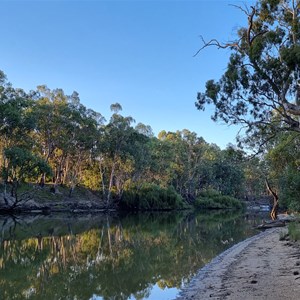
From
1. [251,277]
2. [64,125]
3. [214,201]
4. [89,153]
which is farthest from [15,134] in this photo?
[214,201]

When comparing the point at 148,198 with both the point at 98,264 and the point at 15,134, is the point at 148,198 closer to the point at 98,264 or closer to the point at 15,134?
the point at 15,134

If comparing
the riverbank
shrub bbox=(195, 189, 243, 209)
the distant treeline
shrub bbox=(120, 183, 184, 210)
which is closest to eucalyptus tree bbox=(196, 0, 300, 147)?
the riverbank

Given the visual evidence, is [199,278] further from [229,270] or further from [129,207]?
[129,207]

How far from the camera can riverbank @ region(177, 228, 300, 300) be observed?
8994 mm

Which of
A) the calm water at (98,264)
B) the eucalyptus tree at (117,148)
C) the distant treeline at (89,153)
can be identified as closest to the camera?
the calm water at (98,264)

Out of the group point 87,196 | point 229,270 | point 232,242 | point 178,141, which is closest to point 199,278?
point 229,270

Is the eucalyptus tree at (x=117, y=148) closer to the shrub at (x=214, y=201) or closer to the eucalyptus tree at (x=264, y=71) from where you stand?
the shrub at (x=214, y=201)

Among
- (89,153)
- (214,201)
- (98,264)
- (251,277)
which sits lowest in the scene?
(98,264)

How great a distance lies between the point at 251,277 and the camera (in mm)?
11047

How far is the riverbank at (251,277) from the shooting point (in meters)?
8.99

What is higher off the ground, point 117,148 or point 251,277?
point 117,148

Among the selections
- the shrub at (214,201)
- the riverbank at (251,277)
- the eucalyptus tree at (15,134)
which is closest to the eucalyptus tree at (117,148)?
the eucalyptus tree at (15,134)

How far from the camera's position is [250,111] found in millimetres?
13211

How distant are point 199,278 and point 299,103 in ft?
21.4
